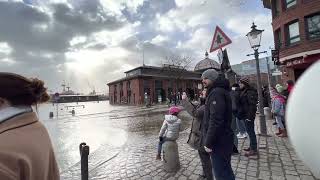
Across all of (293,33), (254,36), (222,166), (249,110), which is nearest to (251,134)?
(249,110)

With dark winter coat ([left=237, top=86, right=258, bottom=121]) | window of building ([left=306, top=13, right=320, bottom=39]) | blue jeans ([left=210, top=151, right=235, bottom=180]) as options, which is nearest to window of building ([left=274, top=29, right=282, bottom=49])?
window of building ([left=306, top=13, right=320, bottom=39])

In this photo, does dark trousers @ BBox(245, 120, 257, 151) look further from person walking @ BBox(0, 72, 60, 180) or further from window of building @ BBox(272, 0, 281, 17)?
window of building @ BBox(272, 0, 281, 17)

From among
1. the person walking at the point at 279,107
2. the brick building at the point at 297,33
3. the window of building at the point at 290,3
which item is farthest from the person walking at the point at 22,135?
the window of building at the point at 290,3

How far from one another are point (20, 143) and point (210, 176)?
3.91 meters

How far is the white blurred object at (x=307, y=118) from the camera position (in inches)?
39.6

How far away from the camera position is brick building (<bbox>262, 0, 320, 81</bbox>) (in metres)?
19.2

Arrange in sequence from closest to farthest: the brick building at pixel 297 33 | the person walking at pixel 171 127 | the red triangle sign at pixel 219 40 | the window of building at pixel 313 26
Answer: the person walking at pixel 171 127 → the red triangle sign at pixel 219 40 → the brick building at pixel 297 33 → the window of building at pixel 313 26

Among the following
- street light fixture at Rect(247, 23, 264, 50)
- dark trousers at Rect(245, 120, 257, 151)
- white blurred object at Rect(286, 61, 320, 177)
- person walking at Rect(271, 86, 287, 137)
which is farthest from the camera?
street light fixture at Rect(247, 23, 264, 50)

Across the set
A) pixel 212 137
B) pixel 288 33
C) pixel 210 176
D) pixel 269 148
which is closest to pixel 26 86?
pixel 212 137

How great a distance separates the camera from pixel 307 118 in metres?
1.02

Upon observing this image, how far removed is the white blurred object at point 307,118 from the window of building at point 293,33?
73.1 ft

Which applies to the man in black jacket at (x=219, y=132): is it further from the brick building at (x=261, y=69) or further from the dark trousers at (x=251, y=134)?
the brick building at (x=261, y=69)

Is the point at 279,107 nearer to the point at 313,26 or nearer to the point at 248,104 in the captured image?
the point at 248,104

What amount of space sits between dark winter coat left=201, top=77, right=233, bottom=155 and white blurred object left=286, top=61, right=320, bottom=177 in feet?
8.32
